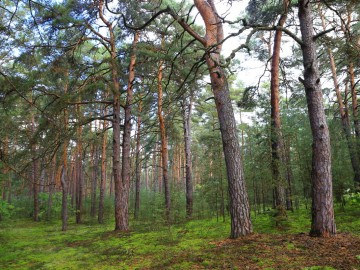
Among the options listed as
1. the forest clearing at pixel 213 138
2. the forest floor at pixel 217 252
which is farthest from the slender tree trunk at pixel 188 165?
the forest floor at pixel 217 252

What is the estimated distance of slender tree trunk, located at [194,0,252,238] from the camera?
234 inches

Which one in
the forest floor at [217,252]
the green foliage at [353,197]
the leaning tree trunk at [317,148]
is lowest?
the forest floor at [217,252]

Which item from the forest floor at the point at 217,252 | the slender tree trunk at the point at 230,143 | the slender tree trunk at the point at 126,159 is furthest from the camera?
the slender tree trunk at the point at 126,159

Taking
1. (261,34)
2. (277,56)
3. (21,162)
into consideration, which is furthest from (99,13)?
(261,34)

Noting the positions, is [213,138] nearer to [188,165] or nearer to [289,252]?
[188,165]

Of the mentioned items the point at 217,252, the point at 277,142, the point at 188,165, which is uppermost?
the point at 277,142

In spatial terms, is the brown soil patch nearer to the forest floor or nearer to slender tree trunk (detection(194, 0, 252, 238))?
the forest floor

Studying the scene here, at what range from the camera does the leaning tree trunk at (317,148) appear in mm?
5297

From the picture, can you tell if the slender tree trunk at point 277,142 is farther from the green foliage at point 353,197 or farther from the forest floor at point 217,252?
the green foliage at point 353,197

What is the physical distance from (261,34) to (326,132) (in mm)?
10136

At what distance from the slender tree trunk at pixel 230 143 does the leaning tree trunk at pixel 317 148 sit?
1505 millimetres

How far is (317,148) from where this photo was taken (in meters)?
5.52

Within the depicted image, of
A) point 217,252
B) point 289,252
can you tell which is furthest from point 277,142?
point 217,252

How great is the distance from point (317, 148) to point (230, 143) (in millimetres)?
1929
